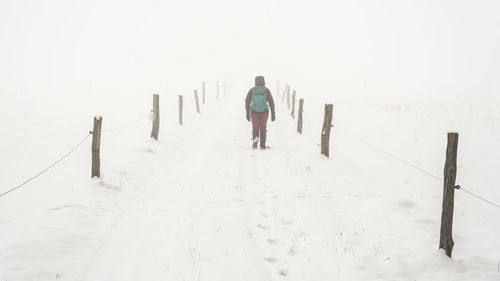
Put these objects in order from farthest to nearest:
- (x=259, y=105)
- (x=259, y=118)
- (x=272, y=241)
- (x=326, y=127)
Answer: (x=259, y=118), (x=259, y=105), (x=326, y=127), (x=272, y=241)

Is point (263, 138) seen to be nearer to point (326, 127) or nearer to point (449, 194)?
point (326, 127)

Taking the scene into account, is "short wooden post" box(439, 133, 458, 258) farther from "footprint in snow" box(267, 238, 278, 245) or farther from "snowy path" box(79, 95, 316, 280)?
"footprint in snow" box(267, 238, 278, 245)

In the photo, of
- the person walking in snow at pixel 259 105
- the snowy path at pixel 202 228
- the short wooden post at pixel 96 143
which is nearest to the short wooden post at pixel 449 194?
the snowy path at pixel 202 228

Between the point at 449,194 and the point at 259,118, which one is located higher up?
the point at 259,118

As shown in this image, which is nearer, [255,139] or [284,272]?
[284,272]

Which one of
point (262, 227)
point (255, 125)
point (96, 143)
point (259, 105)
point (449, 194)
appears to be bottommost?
point (262, 227)

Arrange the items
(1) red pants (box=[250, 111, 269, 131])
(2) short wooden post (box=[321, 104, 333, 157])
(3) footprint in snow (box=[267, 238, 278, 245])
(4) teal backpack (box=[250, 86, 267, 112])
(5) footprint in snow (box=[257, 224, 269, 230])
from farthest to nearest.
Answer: (1) red pants (box=[250, 111, 269, 131]) → (4) teal backpack (box=[250, 86, 267, 112]) → (2) short wooden post (box=[321, 104, 333, 157]) → (5) footprint in snow (box=[257, 224, 269, 230]) → (3) footprint in snow (box=[267, 238, 278, 245])

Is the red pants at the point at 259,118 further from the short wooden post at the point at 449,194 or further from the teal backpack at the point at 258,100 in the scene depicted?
the short wooden post at the point at 449,194

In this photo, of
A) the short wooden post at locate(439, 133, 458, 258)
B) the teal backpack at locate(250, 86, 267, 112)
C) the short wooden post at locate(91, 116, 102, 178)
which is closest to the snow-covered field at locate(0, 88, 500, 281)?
the short wooden post at locate(439, 133, 458, 258)

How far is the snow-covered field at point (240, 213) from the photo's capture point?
4.96m

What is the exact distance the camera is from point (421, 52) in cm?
13275

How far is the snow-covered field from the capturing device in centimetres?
496

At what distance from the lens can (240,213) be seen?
22.1 feet

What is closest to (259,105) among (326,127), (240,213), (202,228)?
(326,127)
